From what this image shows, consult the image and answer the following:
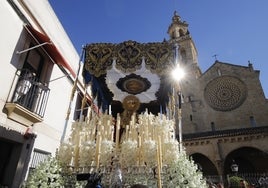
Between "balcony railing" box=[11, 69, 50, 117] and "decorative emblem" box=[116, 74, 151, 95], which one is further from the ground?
"decorative emblem" box=[116, 74, 151, 95]

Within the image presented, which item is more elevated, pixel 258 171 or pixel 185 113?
pixel 185 113

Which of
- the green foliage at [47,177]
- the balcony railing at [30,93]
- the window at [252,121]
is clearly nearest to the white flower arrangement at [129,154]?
the green foliage at [47,177]

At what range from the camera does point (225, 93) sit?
2347cm

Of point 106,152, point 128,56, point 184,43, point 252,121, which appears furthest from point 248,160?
point 184,43

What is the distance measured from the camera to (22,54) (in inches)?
237

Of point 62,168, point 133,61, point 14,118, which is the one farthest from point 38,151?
point 133,61

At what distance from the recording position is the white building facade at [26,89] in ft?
17.3

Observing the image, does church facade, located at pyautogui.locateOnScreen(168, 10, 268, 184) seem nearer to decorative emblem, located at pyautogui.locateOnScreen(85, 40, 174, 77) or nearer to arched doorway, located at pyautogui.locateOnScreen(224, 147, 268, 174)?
arched doorway, located at pyautogui.locateOnScreen(224, 147, 268, 174)

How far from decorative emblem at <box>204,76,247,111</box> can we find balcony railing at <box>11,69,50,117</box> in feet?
70.8

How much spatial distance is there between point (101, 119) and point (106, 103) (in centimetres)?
350

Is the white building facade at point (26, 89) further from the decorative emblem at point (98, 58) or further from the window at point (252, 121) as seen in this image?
the window at point (252, 121)

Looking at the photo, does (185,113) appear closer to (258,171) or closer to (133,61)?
(258,171)

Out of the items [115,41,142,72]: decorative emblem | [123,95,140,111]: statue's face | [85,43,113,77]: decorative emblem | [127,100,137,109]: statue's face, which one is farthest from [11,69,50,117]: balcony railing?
[127,100,137,109]: statue's face

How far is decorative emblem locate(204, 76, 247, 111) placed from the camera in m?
22.7
